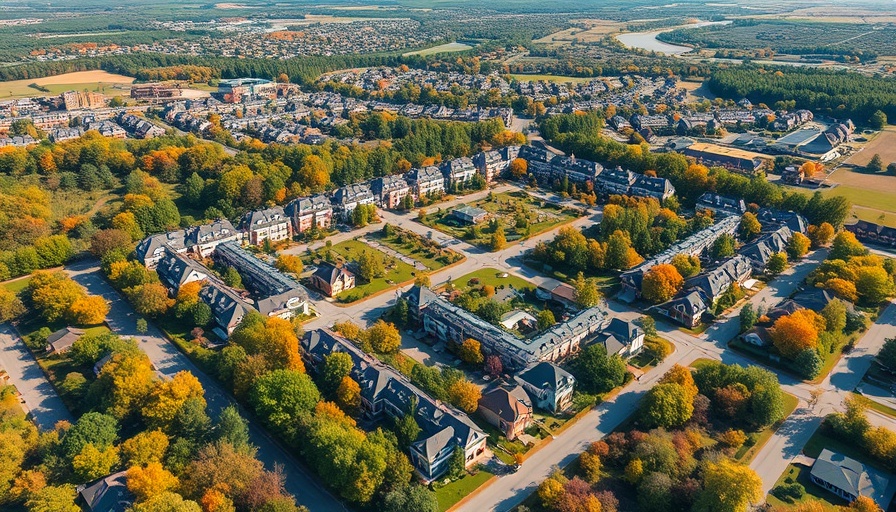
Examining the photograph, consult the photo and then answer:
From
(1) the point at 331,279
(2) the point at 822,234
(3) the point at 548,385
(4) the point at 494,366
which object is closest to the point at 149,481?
(4) the point at 494,366

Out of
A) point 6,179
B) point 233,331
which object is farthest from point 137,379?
point 6,179

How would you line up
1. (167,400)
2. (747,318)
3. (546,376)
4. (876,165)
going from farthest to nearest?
(876,165), (747,318), (546,376), (167,400)

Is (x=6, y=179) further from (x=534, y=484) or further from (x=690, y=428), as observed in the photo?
(x=690, y=428)

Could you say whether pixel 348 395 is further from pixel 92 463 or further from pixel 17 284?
pixel 17 284

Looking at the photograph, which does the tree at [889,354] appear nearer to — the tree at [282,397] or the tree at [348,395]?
the tree at [348,395]

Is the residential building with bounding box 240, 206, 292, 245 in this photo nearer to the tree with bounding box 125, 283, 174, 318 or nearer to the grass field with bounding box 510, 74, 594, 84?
the tree with bounding box 125, 283, 174, 318

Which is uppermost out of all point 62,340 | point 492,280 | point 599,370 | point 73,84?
point 73,84
